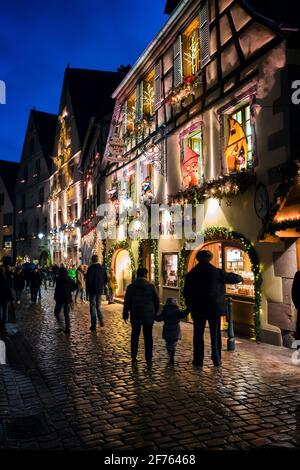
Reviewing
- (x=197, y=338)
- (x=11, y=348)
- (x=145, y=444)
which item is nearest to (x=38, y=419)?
(x=145, y=444)

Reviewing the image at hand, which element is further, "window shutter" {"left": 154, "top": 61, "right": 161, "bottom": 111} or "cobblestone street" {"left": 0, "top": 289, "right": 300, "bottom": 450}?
"window shutter" {"left": 154, "top": 61, "right": 161, "bottom": 111}

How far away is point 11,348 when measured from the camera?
9172 mm

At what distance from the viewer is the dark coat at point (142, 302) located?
24.2 ft

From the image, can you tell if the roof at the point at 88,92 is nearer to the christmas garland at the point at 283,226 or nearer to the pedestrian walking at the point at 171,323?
the christmas garland at the point at 283,226

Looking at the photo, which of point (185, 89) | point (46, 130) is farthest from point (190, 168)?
point (46, 130)

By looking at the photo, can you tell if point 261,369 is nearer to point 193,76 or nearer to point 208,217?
point 208,217

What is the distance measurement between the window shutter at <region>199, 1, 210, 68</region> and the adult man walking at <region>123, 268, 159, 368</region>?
723 centimetres

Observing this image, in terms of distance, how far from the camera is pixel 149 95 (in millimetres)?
16734

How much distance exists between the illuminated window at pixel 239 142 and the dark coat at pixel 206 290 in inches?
142

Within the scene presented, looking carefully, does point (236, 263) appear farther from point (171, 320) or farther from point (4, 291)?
point (4, 291)

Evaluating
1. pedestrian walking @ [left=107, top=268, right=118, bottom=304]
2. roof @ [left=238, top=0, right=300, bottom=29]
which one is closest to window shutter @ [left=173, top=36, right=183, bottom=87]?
roof @ [left=238, top=0, right=300, bottom=29]

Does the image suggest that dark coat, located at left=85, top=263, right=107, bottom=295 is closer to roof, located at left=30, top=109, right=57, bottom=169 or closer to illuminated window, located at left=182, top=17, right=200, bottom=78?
illuminated window, located at left=182, top=17, right=200, bottom=78

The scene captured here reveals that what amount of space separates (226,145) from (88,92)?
24.8m

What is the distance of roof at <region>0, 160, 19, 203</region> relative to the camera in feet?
156
